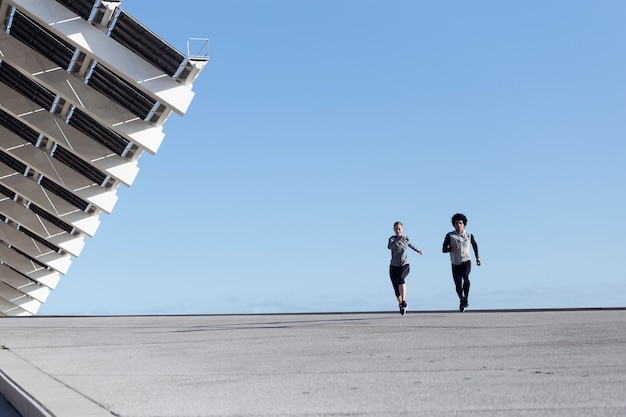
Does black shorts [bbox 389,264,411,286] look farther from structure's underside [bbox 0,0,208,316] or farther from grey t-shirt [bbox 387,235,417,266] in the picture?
structure's underside [bbox 0,0,208,316]

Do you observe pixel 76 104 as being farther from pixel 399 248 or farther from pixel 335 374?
pixel 335 374

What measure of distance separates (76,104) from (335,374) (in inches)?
757

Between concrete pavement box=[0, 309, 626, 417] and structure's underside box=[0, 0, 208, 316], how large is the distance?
11.8 m

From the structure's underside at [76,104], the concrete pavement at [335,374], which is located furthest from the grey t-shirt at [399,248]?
the structure's underside at [76,104]

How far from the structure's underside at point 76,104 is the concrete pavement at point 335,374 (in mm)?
11757

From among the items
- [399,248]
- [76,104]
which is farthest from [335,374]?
[76,104]

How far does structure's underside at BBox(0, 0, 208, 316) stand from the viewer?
21438 mm

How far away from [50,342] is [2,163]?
24.2 metres

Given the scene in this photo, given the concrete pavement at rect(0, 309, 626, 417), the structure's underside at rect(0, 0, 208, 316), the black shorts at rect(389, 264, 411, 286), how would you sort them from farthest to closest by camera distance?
the structure's underside at rect(0, 0, 208, 316) < the black shorts at rect(389, 264, 411, 286) < the concrete pavement at rect(0, 309, 626, 417)

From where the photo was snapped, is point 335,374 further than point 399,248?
No

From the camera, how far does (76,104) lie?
24.2m

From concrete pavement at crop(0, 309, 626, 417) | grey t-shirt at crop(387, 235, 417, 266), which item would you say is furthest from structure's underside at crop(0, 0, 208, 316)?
concrete pavement at crop(0, 309, 626, 417)

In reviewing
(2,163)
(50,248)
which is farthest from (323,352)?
(50,248)

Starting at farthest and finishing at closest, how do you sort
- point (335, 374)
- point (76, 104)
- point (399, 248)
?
point (76, 104) → point (399, 248) → point (335, 374)
